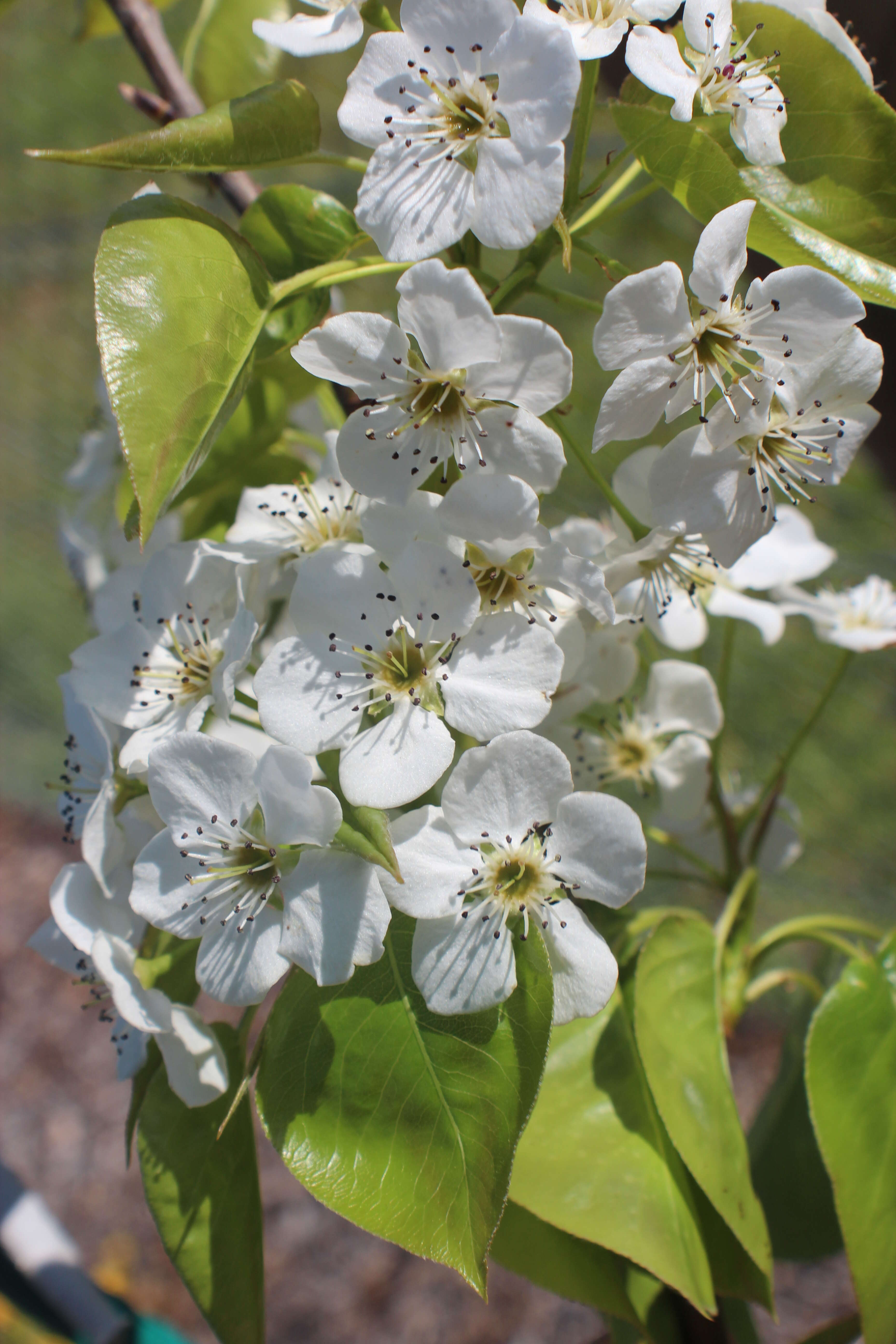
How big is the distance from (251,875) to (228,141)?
0.39m

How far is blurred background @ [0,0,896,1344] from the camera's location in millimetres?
1775

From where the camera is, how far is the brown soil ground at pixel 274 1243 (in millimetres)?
1894

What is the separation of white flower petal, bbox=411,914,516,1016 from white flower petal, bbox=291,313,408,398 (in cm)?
24

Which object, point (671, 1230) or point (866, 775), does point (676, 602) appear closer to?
point (671, 1230)

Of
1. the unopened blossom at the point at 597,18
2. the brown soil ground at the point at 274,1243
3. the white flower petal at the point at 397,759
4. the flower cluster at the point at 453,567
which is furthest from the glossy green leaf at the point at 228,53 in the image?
the brown soil ground at the point at 274,1243

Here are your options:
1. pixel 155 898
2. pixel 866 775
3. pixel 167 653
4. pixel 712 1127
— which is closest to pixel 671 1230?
pixel 712 1127

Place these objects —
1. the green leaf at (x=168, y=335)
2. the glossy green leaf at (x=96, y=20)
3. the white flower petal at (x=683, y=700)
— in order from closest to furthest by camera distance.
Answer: the green leaf at (x=168, y=335), the white flower petal at (x=683, y=700), the glossy green leaf at (x=96, y=20)

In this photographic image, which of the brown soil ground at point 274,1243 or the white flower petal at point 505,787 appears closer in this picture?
the white flower petal at point 505,787

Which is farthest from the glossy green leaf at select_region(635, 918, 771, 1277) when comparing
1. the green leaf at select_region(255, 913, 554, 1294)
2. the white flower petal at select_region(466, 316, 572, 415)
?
the white flower petal at select_region(466, 316, 572, 415)

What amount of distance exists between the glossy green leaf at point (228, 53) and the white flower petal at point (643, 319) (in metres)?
0.50

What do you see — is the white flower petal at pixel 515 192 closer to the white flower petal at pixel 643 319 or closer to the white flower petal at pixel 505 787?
the white flower petal at pixel 643 319

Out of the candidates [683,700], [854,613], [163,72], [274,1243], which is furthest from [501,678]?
[274,1243]

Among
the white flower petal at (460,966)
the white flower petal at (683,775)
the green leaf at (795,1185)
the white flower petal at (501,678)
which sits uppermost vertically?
the white flower petal at (501,678)

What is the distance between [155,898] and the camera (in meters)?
0.51
